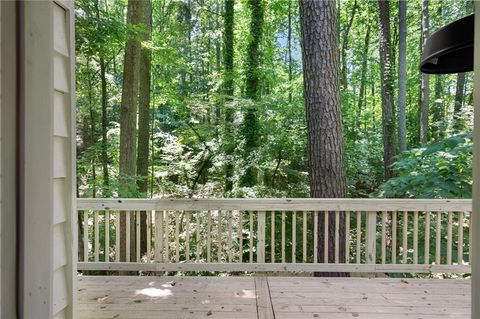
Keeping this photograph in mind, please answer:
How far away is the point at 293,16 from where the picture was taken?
34.0 feet

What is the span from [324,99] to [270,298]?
233 centimetres

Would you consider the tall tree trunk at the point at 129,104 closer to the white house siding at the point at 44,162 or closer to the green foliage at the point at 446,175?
the green foliage at the point at 446,175

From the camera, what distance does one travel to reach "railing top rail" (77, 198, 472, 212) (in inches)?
131

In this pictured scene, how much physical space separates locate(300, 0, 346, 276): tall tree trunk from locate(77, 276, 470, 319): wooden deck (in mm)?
829

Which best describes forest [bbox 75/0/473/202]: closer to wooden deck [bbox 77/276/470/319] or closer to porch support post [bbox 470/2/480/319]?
wooden deck [bbox 77/276/470/319]

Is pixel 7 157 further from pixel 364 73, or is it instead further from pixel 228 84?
pixel 364 73

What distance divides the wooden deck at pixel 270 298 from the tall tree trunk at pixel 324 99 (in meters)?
0.83

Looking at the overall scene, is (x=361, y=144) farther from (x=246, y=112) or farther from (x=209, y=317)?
(x=209, y=317)

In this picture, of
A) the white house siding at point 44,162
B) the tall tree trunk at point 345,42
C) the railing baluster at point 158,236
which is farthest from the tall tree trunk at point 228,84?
the white house siding at point 44,162

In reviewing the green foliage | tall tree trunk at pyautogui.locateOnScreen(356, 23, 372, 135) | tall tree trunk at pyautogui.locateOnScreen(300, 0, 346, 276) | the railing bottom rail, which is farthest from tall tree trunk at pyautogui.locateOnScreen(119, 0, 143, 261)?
tall tree trunk at pyautogui.locateOnScreen(356, 23, 372, 135)

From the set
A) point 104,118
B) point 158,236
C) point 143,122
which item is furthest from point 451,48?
point 104,118

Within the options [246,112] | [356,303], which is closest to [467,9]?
[246,112]

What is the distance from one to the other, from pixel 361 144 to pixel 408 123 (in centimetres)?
416

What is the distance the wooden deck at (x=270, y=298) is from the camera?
2.58 meters
